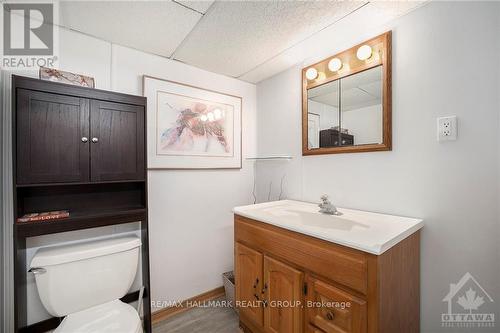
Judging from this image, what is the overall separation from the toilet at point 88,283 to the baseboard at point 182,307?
1.80 feet

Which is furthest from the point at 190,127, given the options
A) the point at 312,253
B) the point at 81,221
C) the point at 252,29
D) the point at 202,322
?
the point at 202,322

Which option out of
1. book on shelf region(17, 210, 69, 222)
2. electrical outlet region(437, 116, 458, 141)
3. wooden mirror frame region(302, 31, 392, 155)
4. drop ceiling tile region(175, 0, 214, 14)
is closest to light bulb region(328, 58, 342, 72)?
wooden mirror frame region(302, 31, 392, 155)

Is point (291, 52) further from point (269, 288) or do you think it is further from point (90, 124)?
point (269, 288)

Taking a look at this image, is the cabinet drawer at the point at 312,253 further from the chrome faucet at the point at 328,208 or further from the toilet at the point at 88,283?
the toilet at the point at 88,283

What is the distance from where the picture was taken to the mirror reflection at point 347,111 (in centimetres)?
149

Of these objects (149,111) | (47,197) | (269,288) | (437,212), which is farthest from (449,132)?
(47,197)

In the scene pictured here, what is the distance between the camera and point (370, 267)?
0.93 metres

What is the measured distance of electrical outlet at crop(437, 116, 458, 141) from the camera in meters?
1.16

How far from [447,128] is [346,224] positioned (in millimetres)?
760

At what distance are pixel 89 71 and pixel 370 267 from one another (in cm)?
214

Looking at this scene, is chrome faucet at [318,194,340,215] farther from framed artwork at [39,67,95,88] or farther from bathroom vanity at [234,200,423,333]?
framed artwork at [39,67,95,88]

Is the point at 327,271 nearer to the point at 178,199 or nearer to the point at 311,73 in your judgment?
the point at 178,199

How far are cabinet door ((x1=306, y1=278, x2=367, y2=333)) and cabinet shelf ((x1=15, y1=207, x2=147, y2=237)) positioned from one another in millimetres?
1219

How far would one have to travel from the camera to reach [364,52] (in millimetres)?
1491
